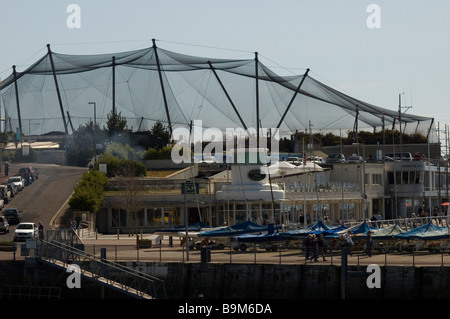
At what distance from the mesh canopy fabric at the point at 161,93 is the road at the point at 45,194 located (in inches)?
480

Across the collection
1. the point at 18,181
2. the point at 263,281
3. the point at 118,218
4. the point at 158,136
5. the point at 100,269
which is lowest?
the point at 118,218

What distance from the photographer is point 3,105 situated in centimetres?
10494

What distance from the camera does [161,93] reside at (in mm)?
99875

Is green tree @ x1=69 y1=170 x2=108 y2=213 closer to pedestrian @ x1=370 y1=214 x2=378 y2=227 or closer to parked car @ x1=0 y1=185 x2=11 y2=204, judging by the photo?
parked car @ x1=0 y1=185 x2=11 y2=204

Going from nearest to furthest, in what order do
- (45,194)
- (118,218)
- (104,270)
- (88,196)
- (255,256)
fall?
(104,270)
(255,256)
(88,196)
(118,218)
(45,194)

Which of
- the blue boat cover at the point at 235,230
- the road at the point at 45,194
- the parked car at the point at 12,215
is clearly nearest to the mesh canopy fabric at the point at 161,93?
the road at the point at 45,194

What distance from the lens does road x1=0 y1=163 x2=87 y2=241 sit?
62.8 metres

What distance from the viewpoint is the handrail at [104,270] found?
1535 inches

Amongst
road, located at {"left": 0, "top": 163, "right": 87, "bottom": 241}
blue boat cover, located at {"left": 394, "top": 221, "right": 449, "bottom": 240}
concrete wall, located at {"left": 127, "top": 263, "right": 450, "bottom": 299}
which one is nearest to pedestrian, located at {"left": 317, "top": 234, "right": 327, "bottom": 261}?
concrete wall, located at {"left": 127, "top": 263, "right": 450, "bottom": 299}

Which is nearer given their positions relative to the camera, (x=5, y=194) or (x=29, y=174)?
(x=5, y=194)

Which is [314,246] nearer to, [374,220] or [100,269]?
[100,269]

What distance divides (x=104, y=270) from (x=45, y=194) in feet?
109

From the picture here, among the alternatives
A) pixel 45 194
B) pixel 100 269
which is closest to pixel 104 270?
pixel 100 269
